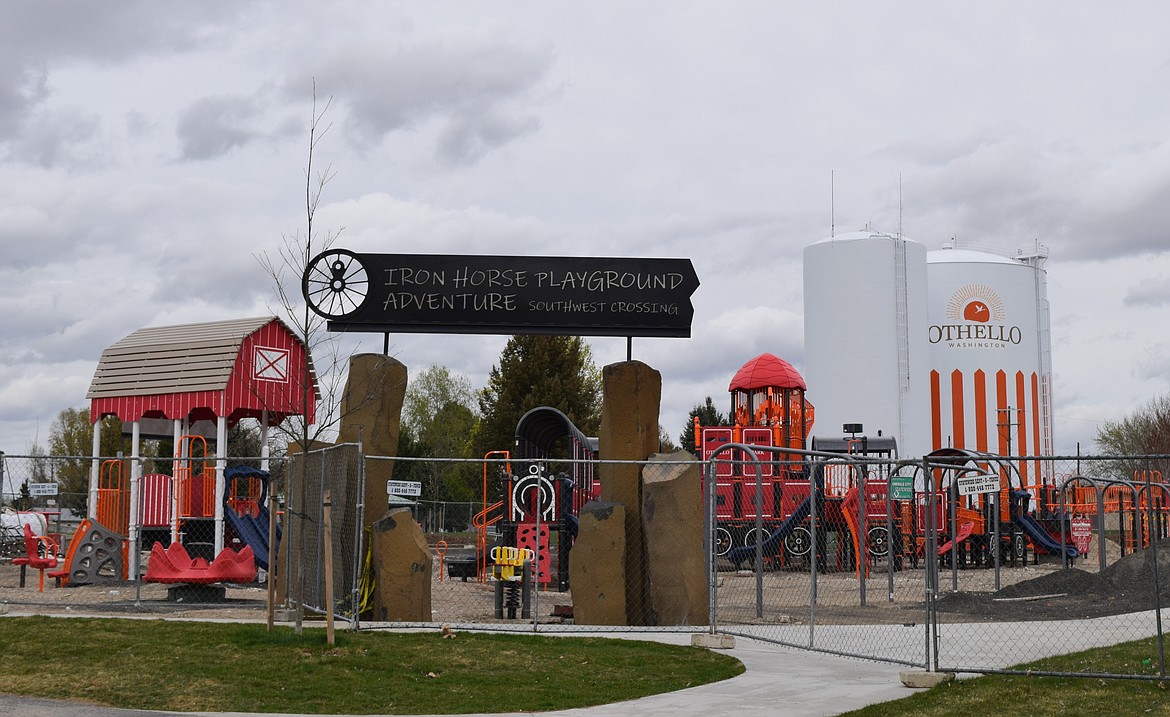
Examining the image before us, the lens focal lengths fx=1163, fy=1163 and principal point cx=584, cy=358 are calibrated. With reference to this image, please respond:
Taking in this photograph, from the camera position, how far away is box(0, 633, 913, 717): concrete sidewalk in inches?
372

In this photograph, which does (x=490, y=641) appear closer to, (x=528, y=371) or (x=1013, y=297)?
(x=528, y=371)

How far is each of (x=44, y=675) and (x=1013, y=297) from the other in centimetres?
6008

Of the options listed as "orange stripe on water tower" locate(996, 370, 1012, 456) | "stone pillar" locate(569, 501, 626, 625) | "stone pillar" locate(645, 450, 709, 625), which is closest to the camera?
"stone pillar" locate(645, 450, 709, 625)

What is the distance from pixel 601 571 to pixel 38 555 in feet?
38.8

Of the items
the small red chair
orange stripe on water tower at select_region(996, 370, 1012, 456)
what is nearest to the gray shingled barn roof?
the small red chair

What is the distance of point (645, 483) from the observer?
1520 centimetres

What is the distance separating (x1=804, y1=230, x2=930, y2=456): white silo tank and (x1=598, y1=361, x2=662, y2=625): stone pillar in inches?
1731

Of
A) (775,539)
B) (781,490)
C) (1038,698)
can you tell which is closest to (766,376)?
(781,490)

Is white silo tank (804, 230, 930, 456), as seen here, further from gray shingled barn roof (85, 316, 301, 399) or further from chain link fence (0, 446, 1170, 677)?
gray shingled barn roof (85, 316, 301, 399)

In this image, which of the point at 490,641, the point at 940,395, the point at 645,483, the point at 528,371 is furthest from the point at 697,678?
the point at 940,395

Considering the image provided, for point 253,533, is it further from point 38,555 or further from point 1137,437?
point 1137,437

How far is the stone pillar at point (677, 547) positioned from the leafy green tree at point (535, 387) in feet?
116

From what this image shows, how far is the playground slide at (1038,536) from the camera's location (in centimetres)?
2780

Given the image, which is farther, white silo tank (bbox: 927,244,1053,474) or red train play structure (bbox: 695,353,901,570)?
white silo tank (bbox: 927,244,1053,474)
